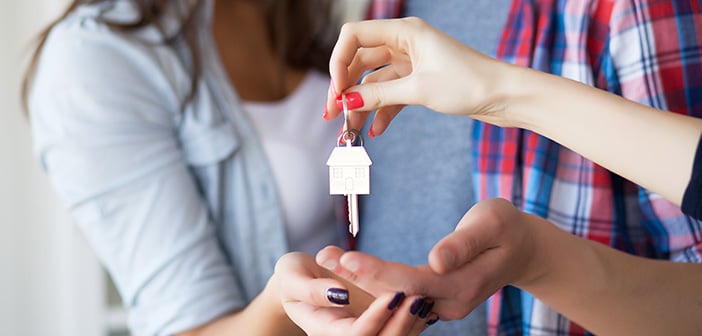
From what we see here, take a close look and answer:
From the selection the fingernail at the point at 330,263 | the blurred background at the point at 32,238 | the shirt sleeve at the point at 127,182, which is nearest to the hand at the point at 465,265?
the fingernail at the point at 330,263

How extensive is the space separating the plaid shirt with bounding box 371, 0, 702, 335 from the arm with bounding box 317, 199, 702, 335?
0.29 ft

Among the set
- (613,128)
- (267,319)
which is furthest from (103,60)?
(613,128)

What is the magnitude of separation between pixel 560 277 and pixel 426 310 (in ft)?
0.60

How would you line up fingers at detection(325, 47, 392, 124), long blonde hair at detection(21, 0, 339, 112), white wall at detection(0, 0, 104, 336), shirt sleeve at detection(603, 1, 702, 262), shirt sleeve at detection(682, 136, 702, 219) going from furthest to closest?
1. white wall at detection(0, 0, 104, 336)
2. long blonde hair at detection(21, 0, 339, 112)
3. shirt sleeve at detection(603, 1, 702, 262)
4. fingers at detection(325, 47, 392, 124)
5. shirt sleeve at detection(682, 136, 702, 219)

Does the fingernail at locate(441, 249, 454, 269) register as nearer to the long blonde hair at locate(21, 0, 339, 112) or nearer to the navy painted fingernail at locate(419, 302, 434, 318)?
the navy painted fingernail at locate(419, 302, 434, 318)

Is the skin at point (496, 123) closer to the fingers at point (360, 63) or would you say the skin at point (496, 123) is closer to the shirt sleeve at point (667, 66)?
the fingers at point (360, 63)

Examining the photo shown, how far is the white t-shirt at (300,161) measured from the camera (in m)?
1.13

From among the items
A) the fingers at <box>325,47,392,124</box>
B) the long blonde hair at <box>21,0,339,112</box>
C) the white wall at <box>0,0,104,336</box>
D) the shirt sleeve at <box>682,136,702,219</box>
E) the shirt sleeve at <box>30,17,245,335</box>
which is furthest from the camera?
the white wall at <box>0,0,104,336</box>

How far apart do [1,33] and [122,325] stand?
73 centimetres

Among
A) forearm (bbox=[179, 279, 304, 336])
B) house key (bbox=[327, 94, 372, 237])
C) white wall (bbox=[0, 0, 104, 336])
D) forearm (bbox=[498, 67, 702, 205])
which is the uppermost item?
forearm (bbox=[498, 67, 702, 205])

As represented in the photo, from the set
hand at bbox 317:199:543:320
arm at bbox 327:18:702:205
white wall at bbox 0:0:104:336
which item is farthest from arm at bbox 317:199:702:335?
white wall at bbox 0:0:104:336

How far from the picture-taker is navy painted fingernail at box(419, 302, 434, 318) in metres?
0.58

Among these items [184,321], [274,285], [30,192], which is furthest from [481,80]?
[30,192]

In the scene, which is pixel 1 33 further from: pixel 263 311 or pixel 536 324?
pixel 536 324
